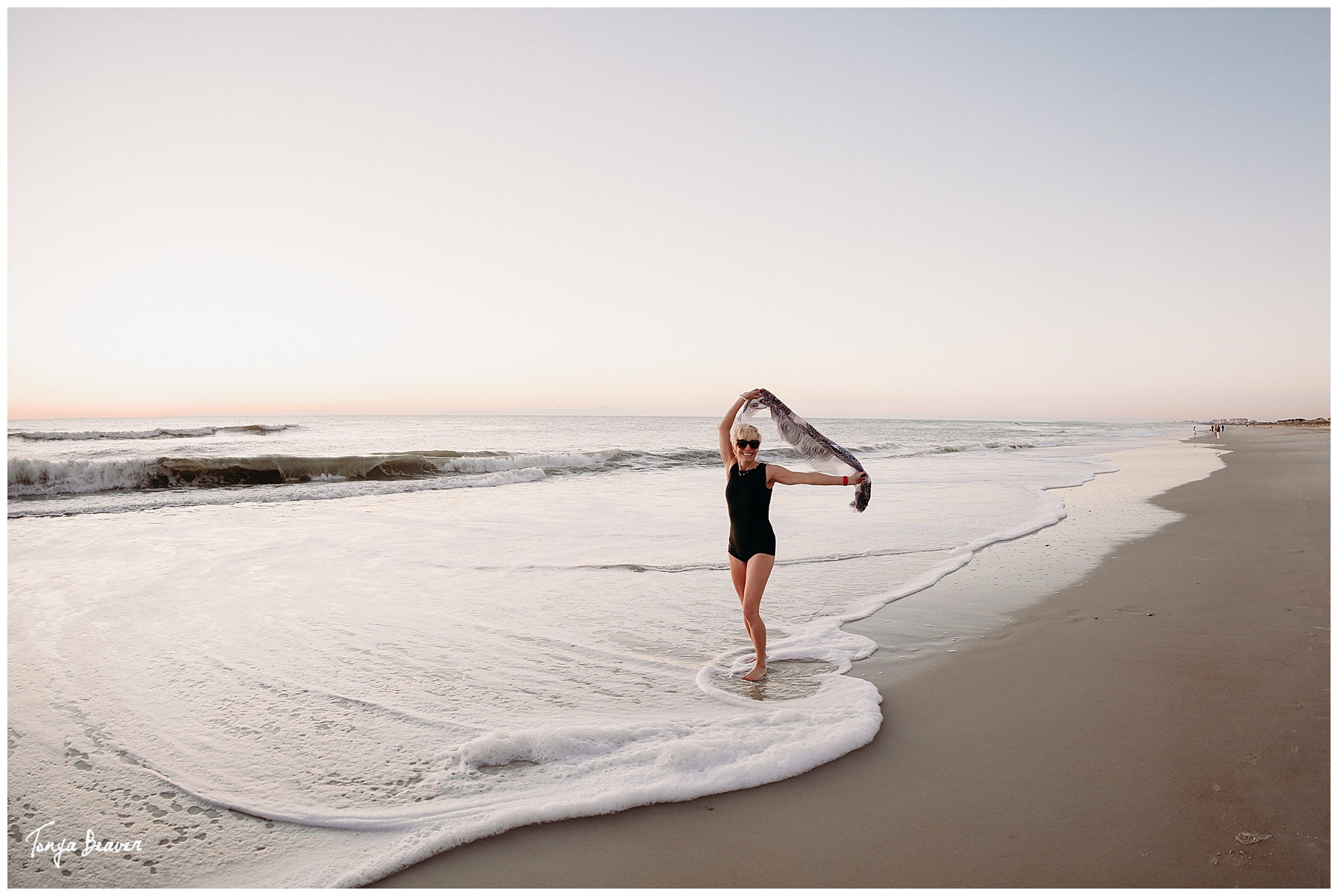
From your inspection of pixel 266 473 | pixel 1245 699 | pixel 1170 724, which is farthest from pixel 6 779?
pixel 266 473

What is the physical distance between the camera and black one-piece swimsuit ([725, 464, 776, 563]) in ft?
16.4

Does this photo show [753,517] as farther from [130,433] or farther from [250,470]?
[130,433]

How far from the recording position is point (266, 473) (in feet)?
74.2

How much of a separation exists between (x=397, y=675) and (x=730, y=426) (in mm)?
3113

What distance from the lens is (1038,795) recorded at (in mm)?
3367

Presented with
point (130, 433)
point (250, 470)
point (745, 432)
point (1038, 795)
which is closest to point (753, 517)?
point (745, 432)

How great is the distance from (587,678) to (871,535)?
672 cm

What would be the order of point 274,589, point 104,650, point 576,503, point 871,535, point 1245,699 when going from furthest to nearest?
1. point 576,503
2. point 871,535
3. point 274,589
4. point 104,650
5. point 1245,699

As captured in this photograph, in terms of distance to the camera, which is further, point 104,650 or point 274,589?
point 274,589

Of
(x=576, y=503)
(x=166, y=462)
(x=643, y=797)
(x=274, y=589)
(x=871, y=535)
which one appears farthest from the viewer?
(x=166, y=462)

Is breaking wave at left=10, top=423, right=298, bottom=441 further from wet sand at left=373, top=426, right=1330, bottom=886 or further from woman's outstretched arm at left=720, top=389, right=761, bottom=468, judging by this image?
wet sand at left=373, top=426, right=1330, bottom=886

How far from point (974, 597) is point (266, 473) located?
22437 mm

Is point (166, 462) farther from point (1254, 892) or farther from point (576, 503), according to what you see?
point (1254, 892)

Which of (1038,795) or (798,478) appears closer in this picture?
(1038,795)
